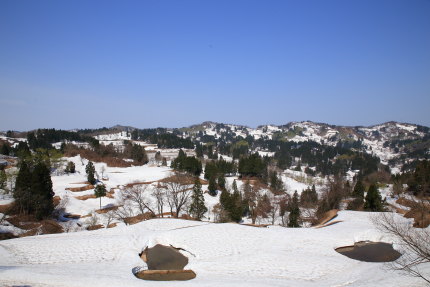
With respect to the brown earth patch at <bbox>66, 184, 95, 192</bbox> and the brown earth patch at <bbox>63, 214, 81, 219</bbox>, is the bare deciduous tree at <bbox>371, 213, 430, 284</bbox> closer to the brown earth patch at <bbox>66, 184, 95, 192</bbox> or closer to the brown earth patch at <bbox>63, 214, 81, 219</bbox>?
the brown earth patch at <bbox>63, 214, 81, 219</bbox>

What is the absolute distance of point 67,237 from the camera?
18562 millimetres

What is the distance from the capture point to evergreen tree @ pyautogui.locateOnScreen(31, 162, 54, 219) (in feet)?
118

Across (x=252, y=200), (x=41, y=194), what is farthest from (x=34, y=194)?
(x=252, y=200)

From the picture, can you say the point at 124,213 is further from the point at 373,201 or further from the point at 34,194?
the point at 373,201

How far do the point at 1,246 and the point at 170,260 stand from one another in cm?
1068

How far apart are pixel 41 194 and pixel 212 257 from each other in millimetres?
33147

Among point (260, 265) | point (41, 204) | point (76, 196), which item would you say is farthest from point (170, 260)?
point (76, 196)

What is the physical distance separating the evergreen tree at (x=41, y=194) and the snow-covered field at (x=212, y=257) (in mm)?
21200

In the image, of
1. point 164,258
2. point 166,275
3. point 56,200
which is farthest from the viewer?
point 56,200

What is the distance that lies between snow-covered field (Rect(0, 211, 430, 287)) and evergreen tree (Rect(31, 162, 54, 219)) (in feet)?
69.6

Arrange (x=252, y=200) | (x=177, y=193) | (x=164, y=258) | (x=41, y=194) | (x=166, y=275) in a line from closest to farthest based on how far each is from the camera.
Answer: (x=166, y=275)
(x=164, y=258)
(x=177, y=193)
(x=41, y=194)
(x=252, y=200)

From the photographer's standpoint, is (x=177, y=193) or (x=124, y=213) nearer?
(x=177, y=193)

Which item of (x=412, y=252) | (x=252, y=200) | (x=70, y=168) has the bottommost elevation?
(x=252, y=200)

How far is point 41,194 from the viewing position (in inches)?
1473
